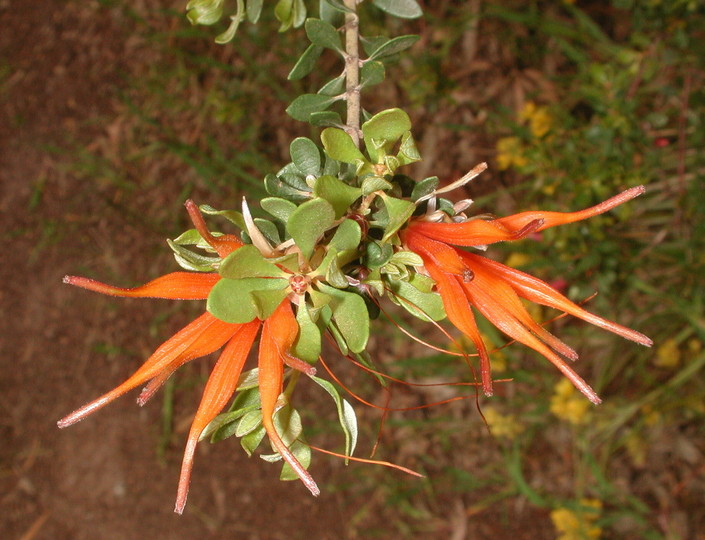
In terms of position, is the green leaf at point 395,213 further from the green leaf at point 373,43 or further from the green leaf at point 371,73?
the green leaf at point 373,43

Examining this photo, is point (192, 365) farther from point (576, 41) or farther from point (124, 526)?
point (576, 41)

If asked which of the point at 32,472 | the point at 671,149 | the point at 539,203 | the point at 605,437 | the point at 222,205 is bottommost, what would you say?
the point at 32,472

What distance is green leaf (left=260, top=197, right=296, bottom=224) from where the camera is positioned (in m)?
0.73

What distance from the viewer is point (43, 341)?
3164 millimetres

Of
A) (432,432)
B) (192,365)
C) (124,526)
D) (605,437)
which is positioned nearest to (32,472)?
(124,526)

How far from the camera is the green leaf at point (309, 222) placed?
0.63m

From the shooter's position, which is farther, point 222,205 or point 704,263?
point 222,205

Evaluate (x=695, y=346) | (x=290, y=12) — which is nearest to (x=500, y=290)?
(x=290, y=12)

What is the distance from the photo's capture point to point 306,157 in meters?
0.81

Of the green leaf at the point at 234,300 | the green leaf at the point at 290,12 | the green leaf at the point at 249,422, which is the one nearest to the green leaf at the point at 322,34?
the green leaf at the point at 290,12

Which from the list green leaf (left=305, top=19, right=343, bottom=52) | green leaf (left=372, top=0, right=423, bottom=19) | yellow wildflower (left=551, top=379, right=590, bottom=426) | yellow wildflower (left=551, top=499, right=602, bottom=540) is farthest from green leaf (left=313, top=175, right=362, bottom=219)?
yellow wildflower (left=551, top=499, right=602, bottom=540)

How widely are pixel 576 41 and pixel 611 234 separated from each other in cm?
91

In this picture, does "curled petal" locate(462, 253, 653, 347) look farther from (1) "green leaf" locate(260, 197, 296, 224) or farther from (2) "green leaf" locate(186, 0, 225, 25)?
(2) "green leaf" locate(186, 0, 225, 25)

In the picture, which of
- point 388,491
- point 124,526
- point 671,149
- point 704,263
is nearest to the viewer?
point 704,263
